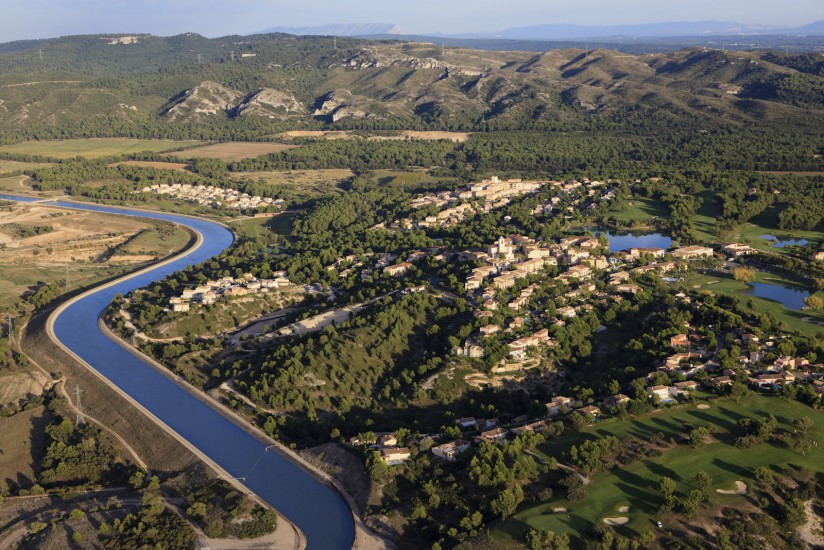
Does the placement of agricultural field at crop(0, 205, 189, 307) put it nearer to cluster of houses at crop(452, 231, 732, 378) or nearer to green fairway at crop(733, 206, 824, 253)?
cluster of houses at crop(452, 231, 732, 378)

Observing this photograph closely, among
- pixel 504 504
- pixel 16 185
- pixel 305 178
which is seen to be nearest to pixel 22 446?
pixel 504 504

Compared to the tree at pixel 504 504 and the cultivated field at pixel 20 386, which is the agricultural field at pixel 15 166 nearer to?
the cultivated field at pixel 20 386

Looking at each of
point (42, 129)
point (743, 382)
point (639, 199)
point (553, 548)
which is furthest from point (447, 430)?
point (42, 129)

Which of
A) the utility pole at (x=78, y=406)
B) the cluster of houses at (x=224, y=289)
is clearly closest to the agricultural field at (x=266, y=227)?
the cluster of houses at (x=224, y=289)

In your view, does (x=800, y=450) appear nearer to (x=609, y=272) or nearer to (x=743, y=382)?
(x=743, y=382)

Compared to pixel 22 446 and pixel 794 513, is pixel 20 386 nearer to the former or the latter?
pixel 22 446

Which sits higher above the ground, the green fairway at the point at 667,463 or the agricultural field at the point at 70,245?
the green fairway at the point at 667,463
